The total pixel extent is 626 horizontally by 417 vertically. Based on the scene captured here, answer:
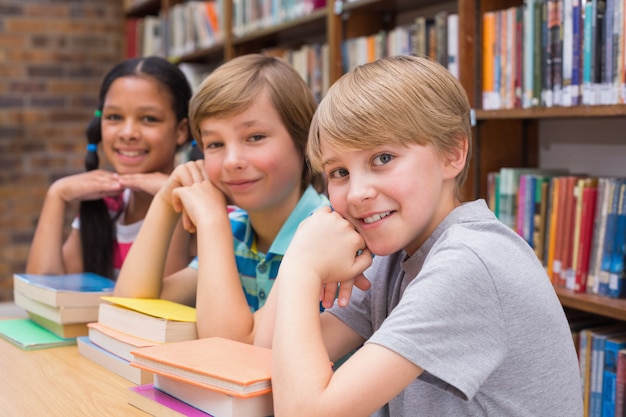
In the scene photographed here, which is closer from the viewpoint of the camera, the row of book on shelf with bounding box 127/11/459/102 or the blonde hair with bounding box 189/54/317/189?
the blonde hair with bounding box 189/54/317/189

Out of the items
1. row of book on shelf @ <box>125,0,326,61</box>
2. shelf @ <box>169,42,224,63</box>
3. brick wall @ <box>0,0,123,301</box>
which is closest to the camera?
row of book on shelf @ <box>125,0,326,61</box>

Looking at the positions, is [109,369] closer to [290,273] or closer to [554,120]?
[290,273]

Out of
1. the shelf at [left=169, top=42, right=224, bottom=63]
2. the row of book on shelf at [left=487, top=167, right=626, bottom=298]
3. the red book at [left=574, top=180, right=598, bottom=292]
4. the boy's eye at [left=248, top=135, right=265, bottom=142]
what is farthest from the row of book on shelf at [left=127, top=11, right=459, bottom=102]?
the boy's eye at [left=248, top=135, right=265, bottom=142]

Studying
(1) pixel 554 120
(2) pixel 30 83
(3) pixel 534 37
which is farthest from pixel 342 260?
(2) pixel 30 83

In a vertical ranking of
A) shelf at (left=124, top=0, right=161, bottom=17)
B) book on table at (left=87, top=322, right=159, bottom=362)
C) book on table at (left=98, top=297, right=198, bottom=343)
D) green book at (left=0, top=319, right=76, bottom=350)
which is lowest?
green book at (left=0, top=319, right=76, bottom=350)

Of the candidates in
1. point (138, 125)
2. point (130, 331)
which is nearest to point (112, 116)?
point (138, 125)

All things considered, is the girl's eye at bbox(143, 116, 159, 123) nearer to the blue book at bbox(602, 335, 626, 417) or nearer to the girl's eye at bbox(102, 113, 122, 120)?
the girl's eye at bbox(102, 113, 122, 120)

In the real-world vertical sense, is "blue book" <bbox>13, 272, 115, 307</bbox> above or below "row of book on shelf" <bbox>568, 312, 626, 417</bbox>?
above

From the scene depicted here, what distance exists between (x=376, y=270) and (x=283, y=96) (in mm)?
468

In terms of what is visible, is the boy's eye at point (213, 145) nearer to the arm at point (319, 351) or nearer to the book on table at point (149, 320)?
the book on table at point (149, 320)

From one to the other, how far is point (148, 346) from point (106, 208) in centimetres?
100

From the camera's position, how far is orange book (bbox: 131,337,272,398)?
91 cm

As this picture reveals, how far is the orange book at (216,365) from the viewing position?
91 centimetres

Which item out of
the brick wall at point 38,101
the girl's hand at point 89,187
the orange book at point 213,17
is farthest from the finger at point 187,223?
the brick wall at point 38,101
